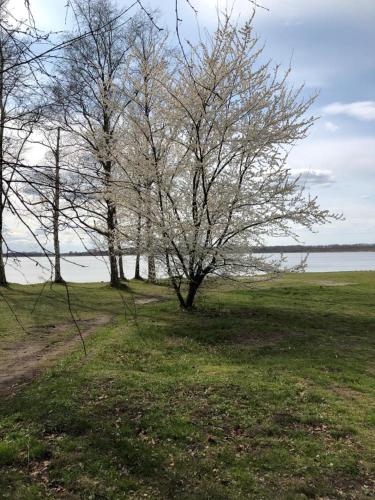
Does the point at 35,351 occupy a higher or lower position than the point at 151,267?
lower

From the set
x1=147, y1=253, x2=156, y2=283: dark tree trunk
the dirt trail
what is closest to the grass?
the dirt trail

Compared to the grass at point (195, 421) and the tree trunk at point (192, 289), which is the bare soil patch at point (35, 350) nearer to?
the grass at point (195, 421)

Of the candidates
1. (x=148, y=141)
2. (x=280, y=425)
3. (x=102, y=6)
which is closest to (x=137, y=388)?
(x=280, y=425)

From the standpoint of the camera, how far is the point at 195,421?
586cm

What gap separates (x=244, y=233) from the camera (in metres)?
15.0

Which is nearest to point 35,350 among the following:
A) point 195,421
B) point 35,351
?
point 35,351

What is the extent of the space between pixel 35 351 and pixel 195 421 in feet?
17.8

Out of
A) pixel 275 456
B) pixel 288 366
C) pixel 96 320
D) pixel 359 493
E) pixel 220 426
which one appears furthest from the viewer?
pixel 96 320

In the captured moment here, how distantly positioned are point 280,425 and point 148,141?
11.0 meters

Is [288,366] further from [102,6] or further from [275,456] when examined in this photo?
[102,6]

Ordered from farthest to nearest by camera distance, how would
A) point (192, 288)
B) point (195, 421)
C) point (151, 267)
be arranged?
point (151, 267)
point (192, 288)
point (195, 421)

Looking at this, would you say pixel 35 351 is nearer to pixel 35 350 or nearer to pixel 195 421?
pixel 35 350

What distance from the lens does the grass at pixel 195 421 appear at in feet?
14.9

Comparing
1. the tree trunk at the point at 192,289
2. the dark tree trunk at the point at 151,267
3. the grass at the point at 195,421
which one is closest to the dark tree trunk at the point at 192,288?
the tree trunk at the point at 192,289
